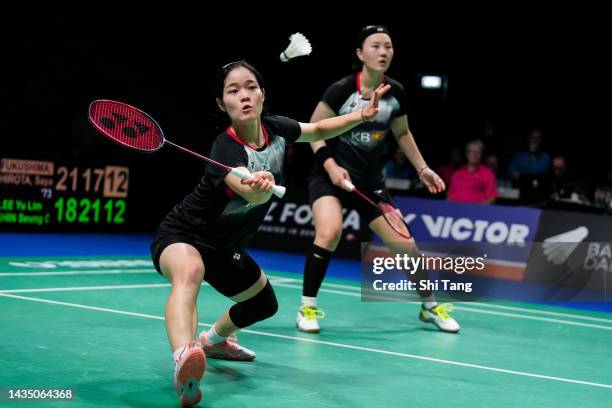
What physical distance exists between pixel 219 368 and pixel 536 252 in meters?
5.47

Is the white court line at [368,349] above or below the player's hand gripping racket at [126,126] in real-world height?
below

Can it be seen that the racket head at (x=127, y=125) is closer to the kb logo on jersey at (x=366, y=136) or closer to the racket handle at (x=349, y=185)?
the racket handle at (x=349, y=185)

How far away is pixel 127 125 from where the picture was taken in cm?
412

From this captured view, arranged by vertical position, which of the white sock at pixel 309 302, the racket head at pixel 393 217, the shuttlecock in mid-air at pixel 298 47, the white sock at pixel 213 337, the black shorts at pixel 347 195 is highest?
the shuttlecock in mid-air at pixel 298 47

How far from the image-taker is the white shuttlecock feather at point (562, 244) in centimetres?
910

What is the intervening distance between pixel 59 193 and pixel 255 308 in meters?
7.70

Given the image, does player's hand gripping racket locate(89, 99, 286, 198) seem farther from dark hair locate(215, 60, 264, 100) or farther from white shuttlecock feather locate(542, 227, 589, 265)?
white shuttlecock feather locate(542, 227, 589, 265)

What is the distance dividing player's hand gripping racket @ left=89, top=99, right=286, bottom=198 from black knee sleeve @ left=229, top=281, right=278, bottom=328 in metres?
0.93

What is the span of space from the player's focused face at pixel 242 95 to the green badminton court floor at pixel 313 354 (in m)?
1.22

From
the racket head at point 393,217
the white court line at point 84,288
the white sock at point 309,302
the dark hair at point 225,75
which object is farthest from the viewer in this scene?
the white court line at point 84,288

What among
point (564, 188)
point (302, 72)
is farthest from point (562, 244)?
point (302, 72)

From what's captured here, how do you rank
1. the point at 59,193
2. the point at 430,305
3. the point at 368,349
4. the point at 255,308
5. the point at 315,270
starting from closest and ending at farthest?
1. the point at 255,308
2. the point at 368,349
3. the point at 315,270
4. the point at 430,305
5. the point at 59,193

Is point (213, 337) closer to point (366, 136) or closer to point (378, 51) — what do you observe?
point (366, 136)

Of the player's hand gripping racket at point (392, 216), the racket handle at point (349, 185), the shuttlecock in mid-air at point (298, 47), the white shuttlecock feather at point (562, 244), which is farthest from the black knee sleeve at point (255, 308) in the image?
the white shuttlecock feather at point (562, 244)
